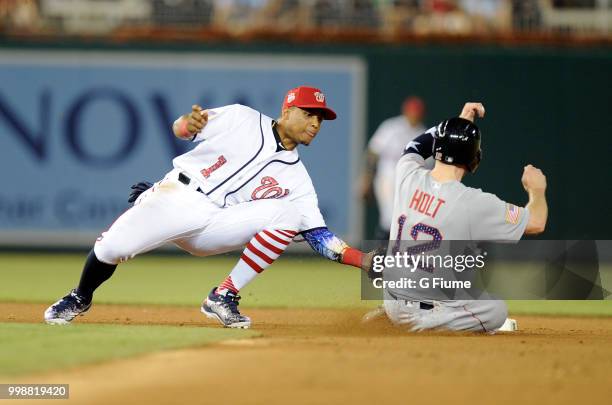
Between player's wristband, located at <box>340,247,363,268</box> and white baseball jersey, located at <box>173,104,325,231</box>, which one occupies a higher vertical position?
white baseball jersey, located at <box>173,104,325,231</box>

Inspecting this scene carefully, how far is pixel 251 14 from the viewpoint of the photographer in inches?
624

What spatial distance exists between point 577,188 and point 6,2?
8801mm

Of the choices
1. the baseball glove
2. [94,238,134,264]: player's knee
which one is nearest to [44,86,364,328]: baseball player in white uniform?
[94,238,134,264]: player's knee

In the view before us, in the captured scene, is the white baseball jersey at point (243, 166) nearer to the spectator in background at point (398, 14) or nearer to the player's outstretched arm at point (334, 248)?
the player's outstretched arm at point (334, 248)

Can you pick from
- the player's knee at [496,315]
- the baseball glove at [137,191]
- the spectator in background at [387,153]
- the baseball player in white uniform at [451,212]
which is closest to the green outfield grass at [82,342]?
the baseball glove at [137,191]

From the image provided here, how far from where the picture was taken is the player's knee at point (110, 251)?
7145 mm

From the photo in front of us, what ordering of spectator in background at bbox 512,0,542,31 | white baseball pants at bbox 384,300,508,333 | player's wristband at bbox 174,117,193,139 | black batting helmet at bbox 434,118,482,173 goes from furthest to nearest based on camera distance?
spectator in background at bbox 512,0,542,31
player's wristband at bbox 174,117,193,139
white baseball pants at bbox 384,300,508,333
black batting helmet at bbox 434,118,482,173

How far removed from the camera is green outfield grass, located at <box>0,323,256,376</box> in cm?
550

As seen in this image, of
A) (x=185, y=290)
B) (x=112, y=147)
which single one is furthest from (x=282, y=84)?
(x=185, y=290)

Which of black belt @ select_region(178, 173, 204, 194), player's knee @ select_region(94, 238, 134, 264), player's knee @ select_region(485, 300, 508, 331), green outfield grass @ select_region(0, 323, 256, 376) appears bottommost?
player's knee @ select_region(485, 300, 508, 331)

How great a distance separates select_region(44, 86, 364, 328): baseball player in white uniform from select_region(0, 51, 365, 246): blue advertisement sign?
25.6ft

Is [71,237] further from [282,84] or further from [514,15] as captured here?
[514,15]

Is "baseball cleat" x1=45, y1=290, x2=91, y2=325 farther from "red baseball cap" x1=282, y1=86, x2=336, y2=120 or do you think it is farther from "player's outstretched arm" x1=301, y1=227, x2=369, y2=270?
"red baseball cap" x1=282, y1=86, x2=336, y2=120

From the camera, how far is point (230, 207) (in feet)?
24.6
